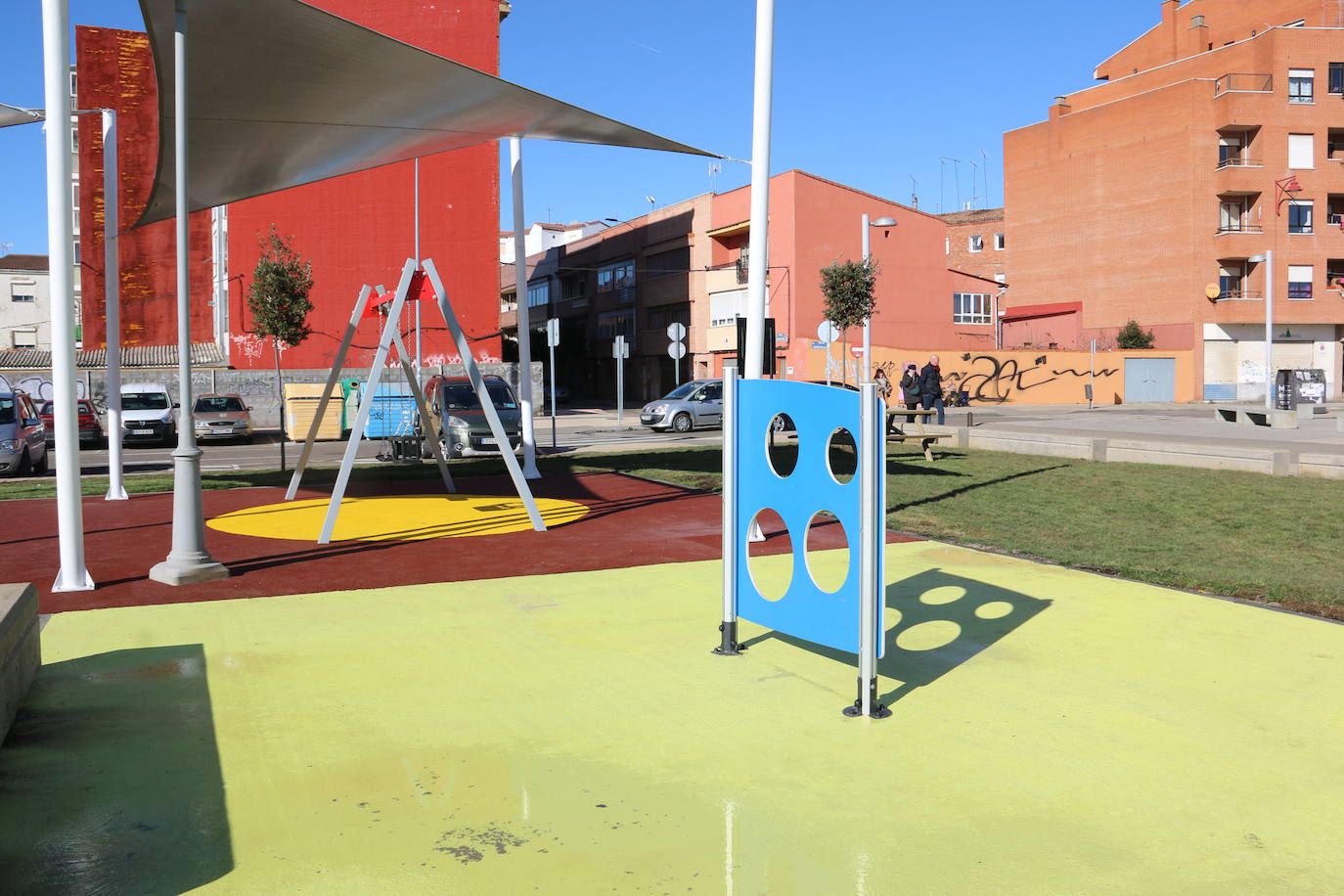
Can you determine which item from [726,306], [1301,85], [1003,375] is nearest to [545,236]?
[726,306]

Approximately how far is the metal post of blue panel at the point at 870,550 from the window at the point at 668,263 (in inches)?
2047

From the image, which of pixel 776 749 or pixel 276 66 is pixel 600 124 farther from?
pixel 776 749

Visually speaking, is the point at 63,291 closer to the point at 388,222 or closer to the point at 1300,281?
the point at 388,222

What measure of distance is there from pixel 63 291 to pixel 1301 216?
192 feet

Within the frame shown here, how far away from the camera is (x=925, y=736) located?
15.1 feet

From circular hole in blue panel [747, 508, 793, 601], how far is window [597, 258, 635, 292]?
5169cm

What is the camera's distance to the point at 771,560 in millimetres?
8953

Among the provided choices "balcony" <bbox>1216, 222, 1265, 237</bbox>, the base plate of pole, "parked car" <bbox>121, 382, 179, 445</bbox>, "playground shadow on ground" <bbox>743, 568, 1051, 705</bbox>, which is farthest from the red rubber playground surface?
"balcony" <bbox>1216, 222, 1265, 237</bbox>

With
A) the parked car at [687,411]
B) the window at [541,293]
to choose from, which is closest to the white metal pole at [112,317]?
the parked car at [687,411]

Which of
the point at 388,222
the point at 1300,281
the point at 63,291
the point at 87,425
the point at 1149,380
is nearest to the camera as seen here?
the point at 63,291

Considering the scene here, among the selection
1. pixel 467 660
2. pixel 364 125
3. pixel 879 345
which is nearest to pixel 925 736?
pixel 467 660

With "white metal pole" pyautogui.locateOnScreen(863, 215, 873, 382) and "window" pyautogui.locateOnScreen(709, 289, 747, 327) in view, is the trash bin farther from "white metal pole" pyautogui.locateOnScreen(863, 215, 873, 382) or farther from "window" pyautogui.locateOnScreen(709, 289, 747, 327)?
"window" pyautogui.locateOnScreen(709, 289, 747, 327)

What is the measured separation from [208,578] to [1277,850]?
7177 millimetres

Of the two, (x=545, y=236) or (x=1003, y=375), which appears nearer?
(x=1003, y=375)
